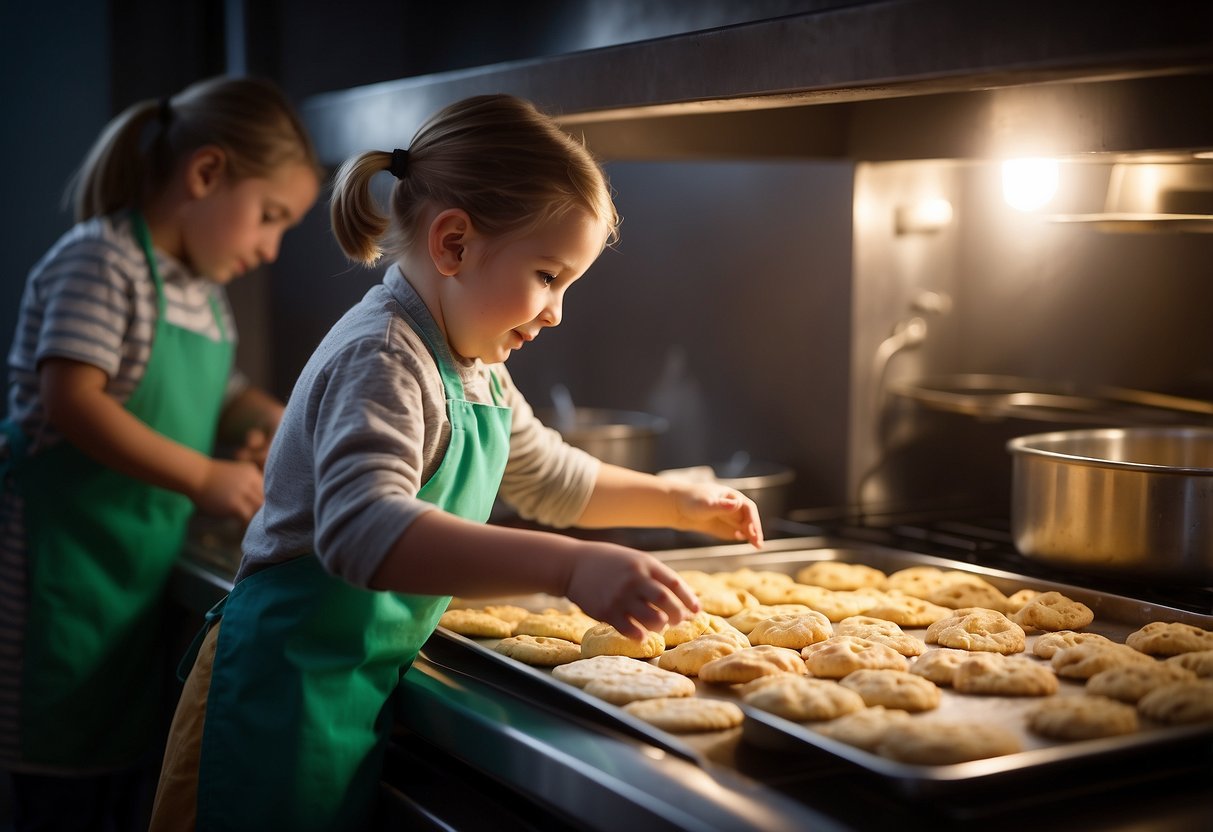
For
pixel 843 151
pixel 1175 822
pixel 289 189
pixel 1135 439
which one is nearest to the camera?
pixel 1175 822

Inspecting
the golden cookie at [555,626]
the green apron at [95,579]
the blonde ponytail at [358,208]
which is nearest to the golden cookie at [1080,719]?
the golden cookie at [555,626]

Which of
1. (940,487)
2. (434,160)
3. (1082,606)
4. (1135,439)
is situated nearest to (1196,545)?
(1082,606)

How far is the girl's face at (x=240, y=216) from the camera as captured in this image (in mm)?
1816

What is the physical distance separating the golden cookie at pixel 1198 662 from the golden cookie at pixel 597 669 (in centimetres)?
45

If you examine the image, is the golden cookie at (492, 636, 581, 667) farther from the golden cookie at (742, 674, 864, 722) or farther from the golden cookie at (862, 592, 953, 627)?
the golden cookie at (862, 592, 953, 627)

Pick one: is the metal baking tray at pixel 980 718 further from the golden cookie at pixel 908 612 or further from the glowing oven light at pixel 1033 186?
the glowing oven light at pixel 1033 186

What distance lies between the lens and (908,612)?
129 centimetres

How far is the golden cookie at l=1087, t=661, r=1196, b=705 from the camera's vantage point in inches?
38.4

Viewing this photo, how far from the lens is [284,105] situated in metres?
1.85

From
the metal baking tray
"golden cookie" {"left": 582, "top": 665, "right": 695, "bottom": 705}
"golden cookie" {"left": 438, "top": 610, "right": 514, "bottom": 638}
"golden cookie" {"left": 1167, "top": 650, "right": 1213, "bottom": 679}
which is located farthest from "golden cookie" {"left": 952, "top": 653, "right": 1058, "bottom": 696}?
"golden cookie" {"left": 438, "top": 610, "right": 514, "bottom": 638}

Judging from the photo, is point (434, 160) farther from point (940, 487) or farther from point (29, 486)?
point (940, 487)

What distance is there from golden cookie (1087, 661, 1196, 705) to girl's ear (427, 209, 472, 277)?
0.67 metres

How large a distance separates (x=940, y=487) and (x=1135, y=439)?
429 millimetres

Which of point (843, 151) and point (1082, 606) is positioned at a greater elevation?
point (843, 151)
